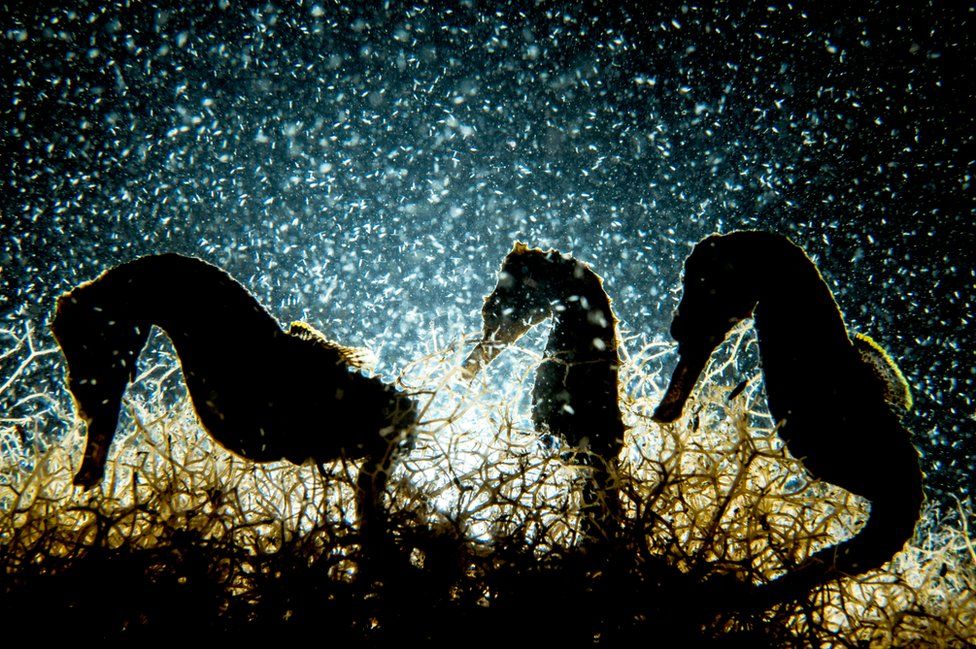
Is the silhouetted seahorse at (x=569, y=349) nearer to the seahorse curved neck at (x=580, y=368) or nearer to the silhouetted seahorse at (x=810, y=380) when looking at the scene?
the seahorse curved neck at (x=580, y=368)

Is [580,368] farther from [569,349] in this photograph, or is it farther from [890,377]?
[890,377]

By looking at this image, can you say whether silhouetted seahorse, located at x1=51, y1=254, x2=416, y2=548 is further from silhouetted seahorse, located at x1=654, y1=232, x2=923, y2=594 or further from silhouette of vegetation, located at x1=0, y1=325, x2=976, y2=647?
silhouetted seahorse, located at x1=654, y1=232, x2=923, y2=594

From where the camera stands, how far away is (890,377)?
146cm

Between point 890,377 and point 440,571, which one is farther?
point 890,377

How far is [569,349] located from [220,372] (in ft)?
3.44

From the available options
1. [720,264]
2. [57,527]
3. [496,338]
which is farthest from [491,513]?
[57,527]

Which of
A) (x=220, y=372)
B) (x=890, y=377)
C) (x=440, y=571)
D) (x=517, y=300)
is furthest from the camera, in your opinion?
(x=517, y=300)

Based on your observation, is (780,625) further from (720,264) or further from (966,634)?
(720,264)

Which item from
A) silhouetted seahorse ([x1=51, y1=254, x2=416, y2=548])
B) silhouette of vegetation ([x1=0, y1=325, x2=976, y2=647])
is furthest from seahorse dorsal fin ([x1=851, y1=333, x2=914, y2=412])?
silhouetted seahorse ([x1=51, y1=254, x2=416, y2=548])

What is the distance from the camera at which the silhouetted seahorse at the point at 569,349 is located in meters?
1.41

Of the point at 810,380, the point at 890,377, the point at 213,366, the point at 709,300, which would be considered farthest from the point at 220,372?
the point at 890,377

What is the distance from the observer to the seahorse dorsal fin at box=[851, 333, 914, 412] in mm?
1426

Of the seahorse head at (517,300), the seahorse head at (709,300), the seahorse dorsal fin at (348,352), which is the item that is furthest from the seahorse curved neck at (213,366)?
the seahorse head at (709,300)

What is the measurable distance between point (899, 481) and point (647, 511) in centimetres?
64
